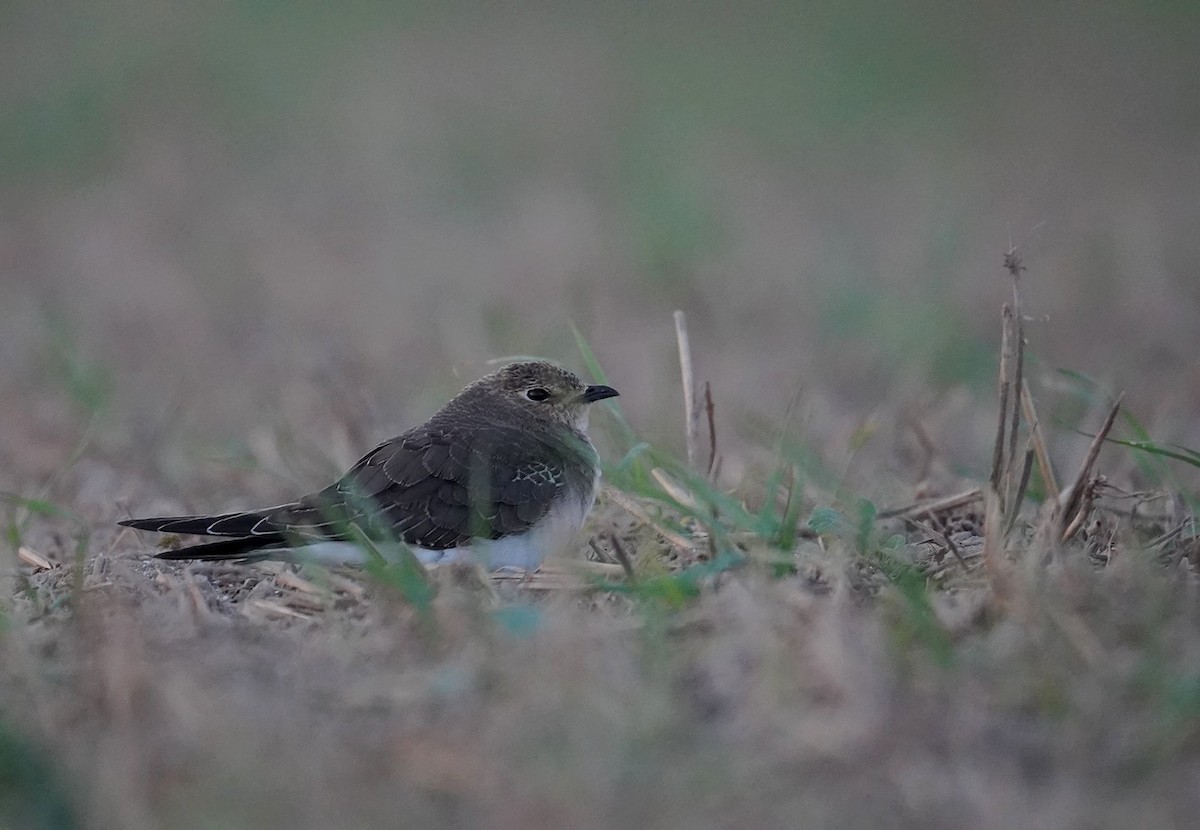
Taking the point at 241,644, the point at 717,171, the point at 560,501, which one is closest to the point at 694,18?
the point at 717,171

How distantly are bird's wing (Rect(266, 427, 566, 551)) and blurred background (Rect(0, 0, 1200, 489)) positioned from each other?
32cm

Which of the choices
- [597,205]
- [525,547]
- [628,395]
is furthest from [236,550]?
[597,205]

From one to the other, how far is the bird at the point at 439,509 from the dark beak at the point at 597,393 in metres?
0.22

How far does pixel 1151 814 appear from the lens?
102 inches

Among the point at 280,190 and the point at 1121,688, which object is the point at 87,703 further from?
the point at 280,190

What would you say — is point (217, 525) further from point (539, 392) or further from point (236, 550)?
A: point (539, 392)

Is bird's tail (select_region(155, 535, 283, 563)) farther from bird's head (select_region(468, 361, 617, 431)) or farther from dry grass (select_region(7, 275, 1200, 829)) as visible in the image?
bird's head (select_region(468, 361, 617, 431))

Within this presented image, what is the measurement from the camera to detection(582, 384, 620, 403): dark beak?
4.91m

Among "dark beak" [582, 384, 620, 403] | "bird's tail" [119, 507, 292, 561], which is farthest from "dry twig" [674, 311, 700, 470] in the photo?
"bird's tail" [119, 507, 292, 561]

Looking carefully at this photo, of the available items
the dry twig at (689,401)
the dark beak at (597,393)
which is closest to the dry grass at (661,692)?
the dry twig at (689,401)

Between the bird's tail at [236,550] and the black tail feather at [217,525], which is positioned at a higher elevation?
the black tail feather at [217,525]

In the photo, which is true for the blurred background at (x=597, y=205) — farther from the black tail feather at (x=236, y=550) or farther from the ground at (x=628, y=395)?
the black tail feather at (x=236, y=550)

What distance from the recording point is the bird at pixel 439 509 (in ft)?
13.7

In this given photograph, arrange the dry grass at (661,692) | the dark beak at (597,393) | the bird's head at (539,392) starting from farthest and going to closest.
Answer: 1. the bird's head at (539,392)
2. the dark beak at (597,393)
3. the dry grass at (661,692)
